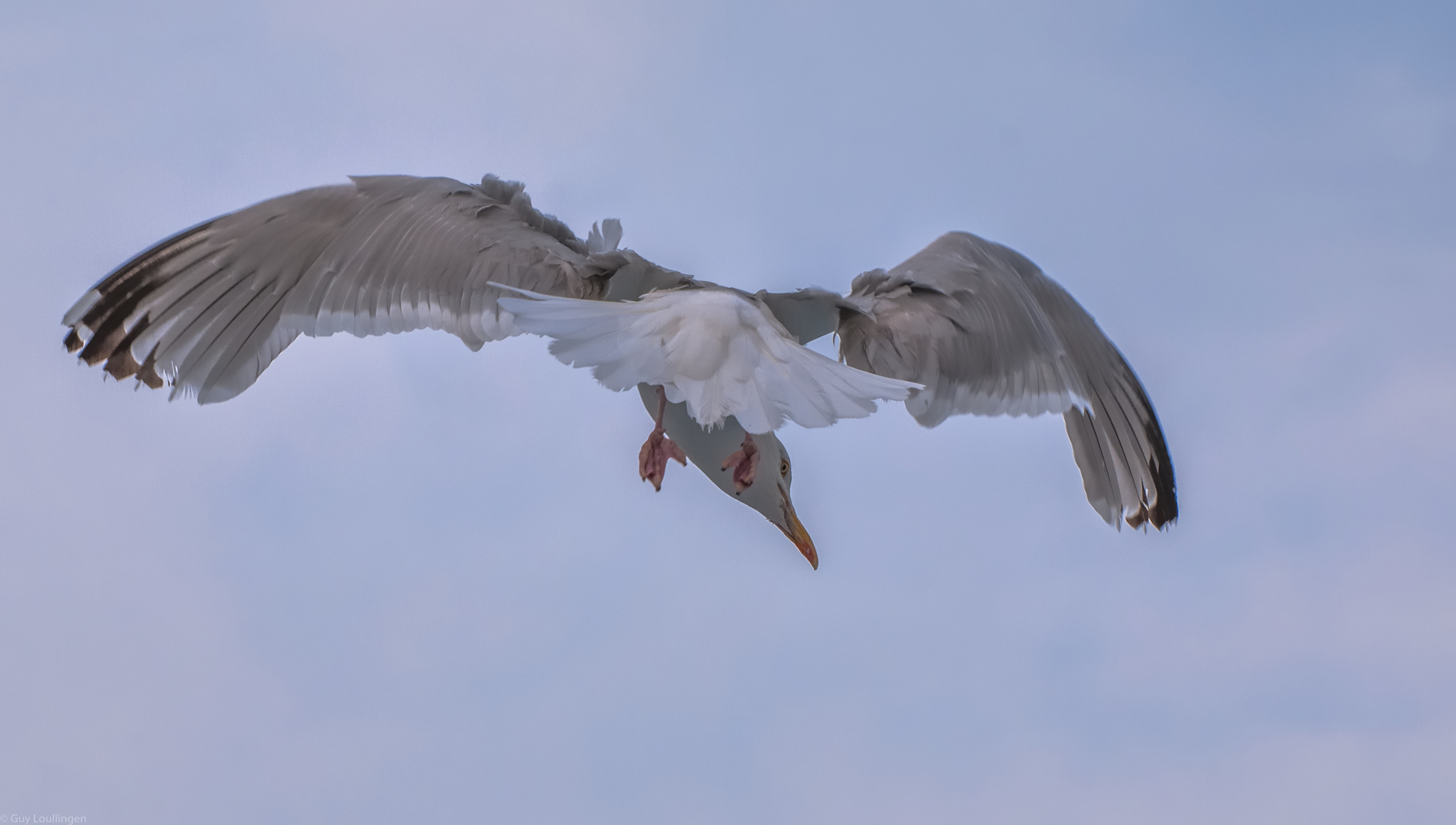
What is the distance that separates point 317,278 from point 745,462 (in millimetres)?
1889

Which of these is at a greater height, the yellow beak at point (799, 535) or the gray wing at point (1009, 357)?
the gray wing at point (1009, 357)

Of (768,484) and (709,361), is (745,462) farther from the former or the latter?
(709,361)

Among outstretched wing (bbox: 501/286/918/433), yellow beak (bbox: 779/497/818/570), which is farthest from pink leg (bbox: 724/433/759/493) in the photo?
outstretched wing (bbox: 501/286/918/433)

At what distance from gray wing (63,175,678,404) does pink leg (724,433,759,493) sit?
914mm

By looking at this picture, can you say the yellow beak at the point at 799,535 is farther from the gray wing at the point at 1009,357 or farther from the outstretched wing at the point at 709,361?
the outstretched wing at the point at 709,361

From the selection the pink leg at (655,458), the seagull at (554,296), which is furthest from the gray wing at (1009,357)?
the pink leg at (655,458)

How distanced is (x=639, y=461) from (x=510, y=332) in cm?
83

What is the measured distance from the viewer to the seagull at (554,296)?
197 inches

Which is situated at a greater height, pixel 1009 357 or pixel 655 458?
pixel 1009 357

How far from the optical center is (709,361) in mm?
4258

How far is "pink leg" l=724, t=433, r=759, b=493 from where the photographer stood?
5.45 meters

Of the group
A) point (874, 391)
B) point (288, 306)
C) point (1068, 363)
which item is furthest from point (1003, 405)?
point (288, 306)

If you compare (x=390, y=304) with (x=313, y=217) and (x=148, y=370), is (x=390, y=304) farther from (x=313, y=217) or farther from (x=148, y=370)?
(x=148, y=370)

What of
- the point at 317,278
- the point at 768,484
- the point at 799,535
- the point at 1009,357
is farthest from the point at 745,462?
the point at 317,278
